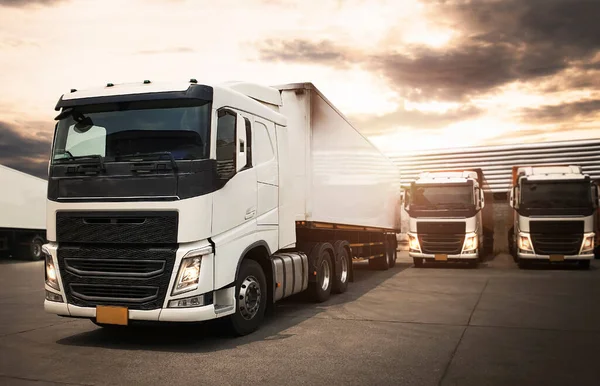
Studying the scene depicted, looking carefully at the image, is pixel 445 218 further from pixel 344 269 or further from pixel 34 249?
pixel 34 249

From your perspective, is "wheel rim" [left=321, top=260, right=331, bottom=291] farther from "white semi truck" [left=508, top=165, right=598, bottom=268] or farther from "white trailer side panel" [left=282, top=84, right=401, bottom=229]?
"white semi truck" [left=508, top=165, right=598, bottom=268]

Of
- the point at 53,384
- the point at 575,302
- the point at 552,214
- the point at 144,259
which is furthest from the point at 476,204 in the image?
the point at 53,384

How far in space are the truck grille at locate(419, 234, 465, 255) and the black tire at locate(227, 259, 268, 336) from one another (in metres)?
11.5

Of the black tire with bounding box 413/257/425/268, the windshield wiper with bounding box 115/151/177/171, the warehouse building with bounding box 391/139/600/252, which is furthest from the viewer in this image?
the warehouse building with bounding box 391/139/600/252

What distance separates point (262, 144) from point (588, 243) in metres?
13.3

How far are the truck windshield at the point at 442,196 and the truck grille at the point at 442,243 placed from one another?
3.28 feet

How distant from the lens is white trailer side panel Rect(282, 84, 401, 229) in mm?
10180

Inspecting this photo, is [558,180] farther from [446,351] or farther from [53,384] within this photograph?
[53,384]

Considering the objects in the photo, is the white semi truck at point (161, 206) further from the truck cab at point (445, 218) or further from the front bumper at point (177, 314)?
the truck cab at point (445, 218)

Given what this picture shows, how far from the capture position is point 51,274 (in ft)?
24.7

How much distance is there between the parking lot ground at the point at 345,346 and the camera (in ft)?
19.2

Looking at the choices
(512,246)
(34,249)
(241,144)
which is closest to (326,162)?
(241,144)

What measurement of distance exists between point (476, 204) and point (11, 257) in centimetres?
1944

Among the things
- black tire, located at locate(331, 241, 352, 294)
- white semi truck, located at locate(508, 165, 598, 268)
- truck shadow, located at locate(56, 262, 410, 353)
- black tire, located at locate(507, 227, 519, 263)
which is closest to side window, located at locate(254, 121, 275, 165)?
truck shadow, located at locate(56, 262, 410, 353)
